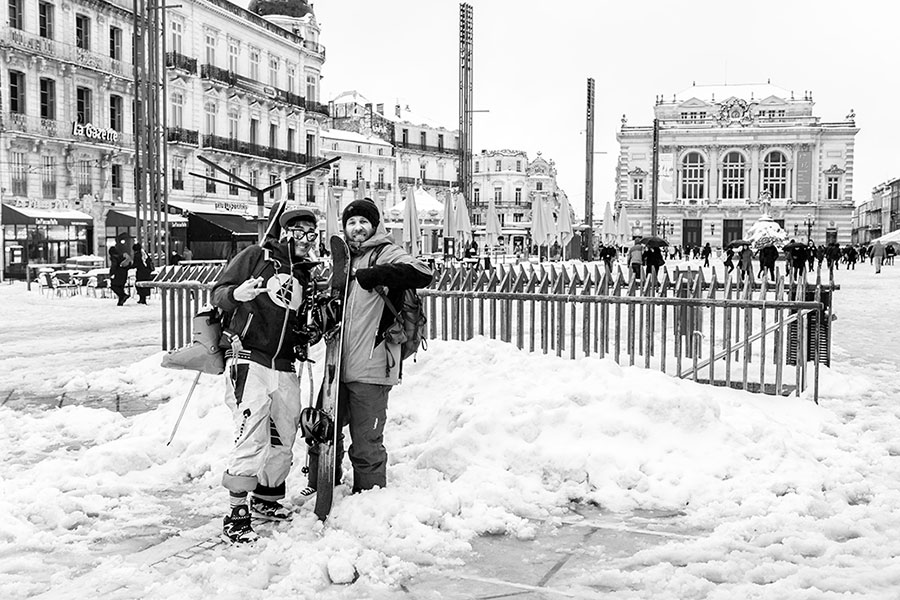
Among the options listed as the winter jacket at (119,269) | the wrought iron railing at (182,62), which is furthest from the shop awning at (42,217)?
the winter jacket at (119,269)

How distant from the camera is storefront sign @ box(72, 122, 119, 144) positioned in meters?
32.8

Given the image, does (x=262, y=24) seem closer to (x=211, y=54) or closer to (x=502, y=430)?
(x=211, y=54)

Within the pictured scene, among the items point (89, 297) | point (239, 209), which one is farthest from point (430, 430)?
point (239, 209)

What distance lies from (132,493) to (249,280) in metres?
1.70

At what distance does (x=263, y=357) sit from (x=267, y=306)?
0.26 meters

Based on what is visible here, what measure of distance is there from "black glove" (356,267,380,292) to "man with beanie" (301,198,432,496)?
0.07 m

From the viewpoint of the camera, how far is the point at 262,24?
1715 inches

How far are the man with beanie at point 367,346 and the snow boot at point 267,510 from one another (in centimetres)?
38

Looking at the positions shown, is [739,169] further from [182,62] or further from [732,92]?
[182,62]

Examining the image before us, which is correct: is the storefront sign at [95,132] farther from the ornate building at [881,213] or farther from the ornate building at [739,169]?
the ornate building at [881,213]

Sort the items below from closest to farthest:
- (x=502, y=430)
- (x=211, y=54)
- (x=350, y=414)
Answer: (x=350, y=414) < (x=502, y=430) < (x=211, y=54)

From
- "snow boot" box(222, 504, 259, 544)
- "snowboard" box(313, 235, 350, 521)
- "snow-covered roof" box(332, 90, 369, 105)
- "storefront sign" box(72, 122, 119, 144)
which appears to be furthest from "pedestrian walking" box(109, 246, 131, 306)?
"snow-covered roof" box(332, 90, 369, 105)

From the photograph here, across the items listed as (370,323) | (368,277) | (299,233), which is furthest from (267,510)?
(299,233)

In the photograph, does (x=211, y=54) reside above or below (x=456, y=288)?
above
